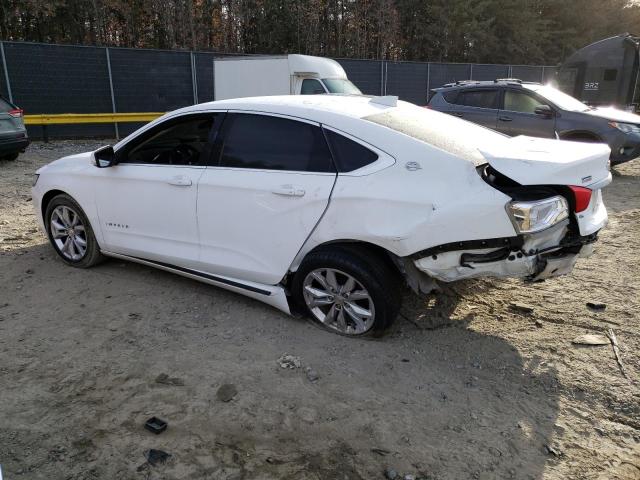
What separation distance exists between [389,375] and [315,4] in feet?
88.1

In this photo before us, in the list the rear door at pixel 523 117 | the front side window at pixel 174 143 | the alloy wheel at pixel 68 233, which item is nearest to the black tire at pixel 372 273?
the front side window at pixel 174 143

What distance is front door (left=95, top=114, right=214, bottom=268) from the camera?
4.24 metres

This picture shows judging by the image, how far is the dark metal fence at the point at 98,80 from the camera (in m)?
14.9

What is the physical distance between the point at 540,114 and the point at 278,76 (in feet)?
21.8

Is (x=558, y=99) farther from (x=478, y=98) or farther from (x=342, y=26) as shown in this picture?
(x=342, y=26)

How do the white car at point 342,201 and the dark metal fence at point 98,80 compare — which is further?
the dark metal fence at point 98,80

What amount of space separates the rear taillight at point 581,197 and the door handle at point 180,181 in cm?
268

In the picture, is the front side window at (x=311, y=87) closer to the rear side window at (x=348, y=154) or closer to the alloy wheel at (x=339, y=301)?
the rear side window at (x=348, y=154)

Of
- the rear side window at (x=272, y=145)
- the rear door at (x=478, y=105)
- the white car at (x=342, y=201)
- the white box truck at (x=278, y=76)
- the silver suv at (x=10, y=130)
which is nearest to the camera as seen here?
the white car at (x=342, y=201)

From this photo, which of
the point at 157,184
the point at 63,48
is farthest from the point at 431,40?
the point at 157,184

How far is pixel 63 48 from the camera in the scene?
15438 mm

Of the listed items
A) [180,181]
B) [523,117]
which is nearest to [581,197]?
[180,181]

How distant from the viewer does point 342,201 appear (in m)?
3.53

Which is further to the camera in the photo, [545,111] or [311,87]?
[311,87]
